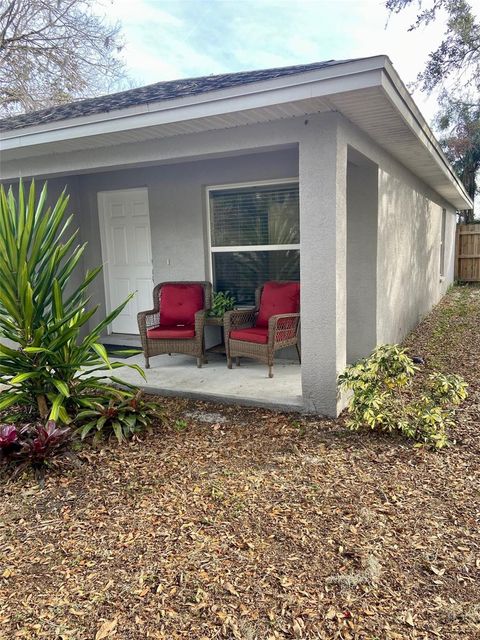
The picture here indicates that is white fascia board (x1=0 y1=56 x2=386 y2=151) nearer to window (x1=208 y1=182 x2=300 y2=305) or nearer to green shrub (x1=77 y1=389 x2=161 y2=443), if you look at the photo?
window (x1=208 y1=182 x2=300 y2=305)

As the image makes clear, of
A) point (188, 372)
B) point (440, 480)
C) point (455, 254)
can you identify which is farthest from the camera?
point (455, 254)

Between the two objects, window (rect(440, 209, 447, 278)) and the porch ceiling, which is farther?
window (rect(440, 209, 447, 278))

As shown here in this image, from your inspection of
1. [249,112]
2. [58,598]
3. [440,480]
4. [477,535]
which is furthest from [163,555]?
[249,112]

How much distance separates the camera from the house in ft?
13.1

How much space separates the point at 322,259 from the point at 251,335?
1.45 metres

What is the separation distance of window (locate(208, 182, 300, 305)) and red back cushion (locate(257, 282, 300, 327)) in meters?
0.40

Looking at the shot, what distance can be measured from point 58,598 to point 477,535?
2185mm

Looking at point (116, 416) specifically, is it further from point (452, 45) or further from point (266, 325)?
point (452, 45)

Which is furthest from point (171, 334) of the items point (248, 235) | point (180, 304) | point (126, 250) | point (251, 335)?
point (126, 250)

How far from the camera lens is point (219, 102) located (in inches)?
153

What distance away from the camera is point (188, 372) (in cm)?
571

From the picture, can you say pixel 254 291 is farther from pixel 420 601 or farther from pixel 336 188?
pixel 420 601

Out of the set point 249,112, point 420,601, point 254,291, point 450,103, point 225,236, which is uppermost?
point 450,103

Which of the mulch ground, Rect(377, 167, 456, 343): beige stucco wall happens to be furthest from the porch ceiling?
the mulch ground
